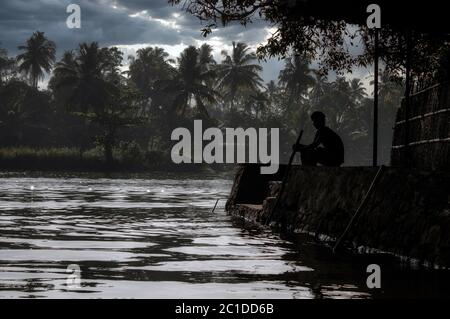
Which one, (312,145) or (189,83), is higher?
(189,83)

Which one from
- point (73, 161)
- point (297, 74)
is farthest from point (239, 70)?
point (73, 161)

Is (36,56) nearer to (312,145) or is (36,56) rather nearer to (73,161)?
(73,161)

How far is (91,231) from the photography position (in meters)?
11.9

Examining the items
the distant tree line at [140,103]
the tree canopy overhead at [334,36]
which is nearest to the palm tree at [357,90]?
the distant tree line at [140,103]

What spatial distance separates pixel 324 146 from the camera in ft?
45.8

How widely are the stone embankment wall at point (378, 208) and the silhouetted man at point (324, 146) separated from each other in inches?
16.5

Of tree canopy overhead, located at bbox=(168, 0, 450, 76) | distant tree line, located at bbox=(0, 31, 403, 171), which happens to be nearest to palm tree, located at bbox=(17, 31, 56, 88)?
distant tree line, located at bbox=(0, 31, 403, 171)

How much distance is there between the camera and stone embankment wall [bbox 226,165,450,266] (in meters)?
8.28

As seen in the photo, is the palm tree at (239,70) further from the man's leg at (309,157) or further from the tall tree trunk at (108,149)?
the man's leg at (309,157)

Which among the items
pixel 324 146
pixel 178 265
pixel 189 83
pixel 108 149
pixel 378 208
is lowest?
Answer: pixel 178 265

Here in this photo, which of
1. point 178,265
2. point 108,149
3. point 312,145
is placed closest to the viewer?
point 178,265

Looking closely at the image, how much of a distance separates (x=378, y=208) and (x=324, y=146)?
442 centimetres
